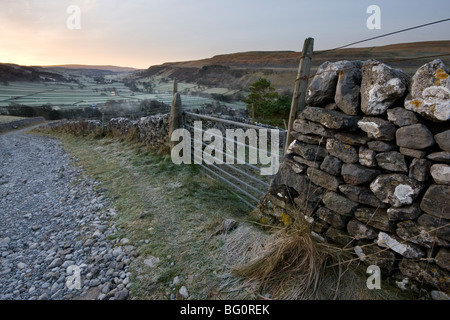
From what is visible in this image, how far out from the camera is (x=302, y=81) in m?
2.89

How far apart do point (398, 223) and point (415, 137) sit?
0.72 meters

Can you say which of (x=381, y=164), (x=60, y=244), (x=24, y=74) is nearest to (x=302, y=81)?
(x=381, y=164)

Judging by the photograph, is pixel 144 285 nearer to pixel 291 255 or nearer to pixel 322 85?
pixel 291 255

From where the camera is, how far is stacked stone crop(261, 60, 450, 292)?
5.83 ft

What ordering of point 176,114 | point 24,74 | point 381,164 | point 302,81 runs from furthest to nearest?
1. point 24,74
2. point 176,114
3. point 302,81
4. point 381,164

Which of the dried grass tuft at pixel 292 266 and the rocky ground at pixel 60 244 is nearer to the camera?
the dried grass tuft at pixel 292 266

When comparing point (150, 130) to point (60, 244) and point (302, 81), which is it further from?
point (302, 81)

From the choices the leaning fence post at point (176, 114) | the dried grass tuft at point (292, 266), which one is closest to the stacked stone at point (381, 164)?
the dried grass tuft at point (292, 266)

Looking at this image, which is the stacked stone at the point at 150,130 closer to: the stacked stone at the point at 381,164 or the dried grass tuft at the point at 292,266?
the stacked stone at the point at 381,164

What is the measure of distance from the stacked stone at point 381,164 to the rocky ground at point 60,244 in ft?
7.60

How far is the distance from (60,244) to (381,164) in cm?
408

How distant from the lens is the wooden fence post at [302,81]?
9.11 feet

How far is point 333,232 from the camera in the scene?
8.08 ft
